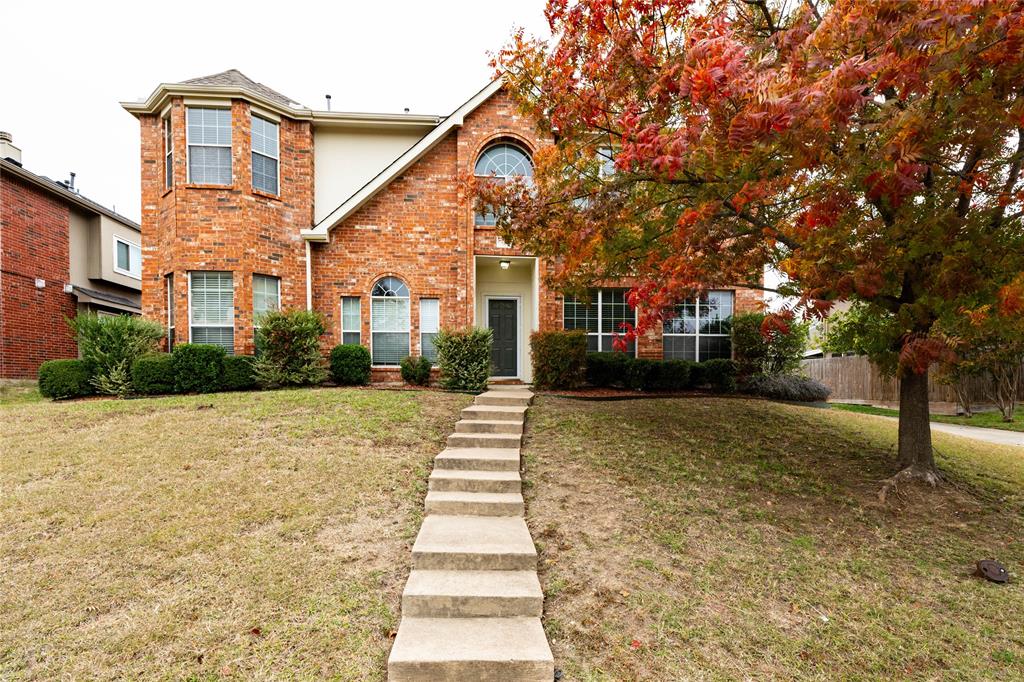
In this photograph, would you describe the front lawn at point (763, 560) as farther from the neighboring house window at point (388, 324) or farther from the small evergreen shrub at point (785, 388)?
the neighboring house window at point (388, 324)

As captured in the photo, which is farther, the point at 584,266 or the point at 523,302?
the point at 523,302

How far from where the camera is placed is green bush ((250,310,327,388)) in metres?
10.2

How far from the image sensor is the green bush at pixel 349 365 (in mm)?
10695

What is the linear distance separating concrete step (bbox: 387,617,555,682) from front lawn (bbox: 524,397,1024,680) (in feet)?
0.60

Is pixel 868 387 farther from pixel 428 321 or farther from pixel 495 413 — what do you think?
pixel 495 413

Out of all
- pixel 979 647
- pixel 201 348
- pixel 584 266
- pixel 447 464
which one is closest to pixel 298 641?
pixel 447 464

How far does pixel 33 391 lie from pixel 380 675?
14.2 meters

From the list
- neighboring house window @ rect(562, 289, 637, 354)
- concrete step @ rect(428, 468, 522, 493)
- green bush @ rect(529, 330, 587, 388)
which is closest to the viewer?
concrete step @ rect(428, 468, 522, 493)

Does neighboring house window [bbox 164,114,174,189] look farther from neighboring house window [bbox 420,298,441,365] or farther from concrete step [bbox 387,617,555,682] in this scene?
concrete step [bbox 387,617,555,682]

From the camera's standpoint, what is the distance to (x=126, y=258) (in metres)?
17.6

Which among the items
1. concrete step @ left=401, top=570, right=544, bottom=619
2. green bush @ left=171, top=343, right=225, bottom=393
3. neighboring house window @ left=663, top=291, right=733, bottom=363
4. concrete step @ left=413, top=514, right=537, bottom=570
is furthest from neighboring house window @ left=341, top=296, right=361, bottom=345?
concrete step @ left=401, top=570, right=544, bottom=619

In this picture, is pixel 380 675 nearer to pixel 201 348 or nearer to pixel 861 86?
pixel 861 86

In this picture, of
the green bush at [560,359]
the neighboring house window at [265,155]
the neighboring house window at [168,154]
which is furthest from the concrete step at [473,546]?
the neighboring house window at [168,154]

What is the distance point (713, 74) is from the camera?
10.4 feet
